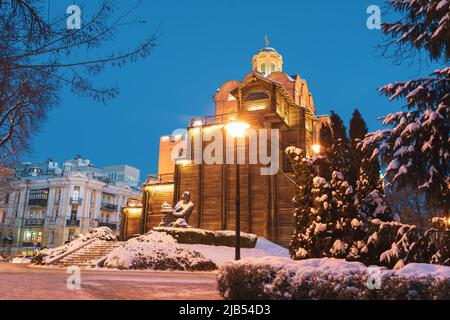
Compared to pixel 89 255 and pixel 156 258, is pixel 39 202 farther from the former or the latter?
pixel 156 258

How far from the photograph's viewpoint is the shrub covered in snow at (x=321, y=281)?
18.0 feet

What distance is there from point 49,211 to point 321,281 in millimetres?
56355

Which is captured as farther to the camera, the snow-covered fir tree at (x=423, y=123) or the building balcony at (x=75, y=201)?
the building balcony at (x=75, y=201)

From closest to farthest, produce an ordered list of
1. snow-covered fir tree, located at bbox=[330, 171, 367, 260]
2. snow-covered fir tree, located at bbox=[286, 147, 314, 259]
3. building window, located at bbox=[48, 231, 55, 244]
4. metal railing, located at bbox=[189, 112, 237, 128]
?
snow-covered fir tree, located at bbox=[330, 171, 367, 260], snow-covered fir tree, located at bbox=[286, 147, 314, 259], metal railing, located at bbox=[189, 112, 237, 128], building window, located at bbox=[48, 231, 55, 244]

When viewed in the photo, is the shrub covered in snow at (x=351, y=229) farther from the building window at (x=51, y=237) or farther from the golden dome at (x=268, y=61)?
the building window at (x=51, y=237)

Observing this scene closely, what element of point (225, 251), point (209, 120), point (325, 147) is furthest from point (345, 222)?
point (209, 120)

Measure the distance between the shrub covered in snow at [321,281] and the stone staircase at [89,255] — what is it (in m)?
11.6

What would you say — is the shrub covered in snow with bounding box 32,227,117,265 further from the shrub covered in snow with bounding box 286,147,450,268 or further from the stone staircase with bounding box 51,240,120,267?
the shrub covered in snow with bounding box 286,147,450,268

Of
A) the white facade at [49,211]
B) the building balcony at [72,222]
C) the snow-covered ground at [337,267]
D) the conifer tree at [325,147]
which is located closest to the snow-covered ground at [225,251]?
the conifer tree at [325,147]

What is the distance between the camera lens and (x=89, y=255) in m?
19.4

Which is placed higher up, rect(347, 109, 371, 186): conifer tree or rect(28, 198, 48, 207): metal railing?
rect(28, 198, 48, 207): metal railing

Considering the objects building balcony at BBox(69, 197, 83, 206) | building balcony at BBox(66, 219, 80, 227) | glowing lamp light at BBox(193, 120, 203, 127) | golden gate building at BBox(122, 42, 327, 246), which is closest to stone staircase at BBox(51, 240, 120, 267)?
golden gate building at BBox(122, 42, 327, 246)

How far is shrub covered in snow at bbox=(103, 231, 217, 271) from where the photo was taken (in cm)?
1548

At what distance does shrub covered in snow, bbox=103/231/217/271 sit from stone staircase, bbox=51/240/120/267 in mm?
1544
